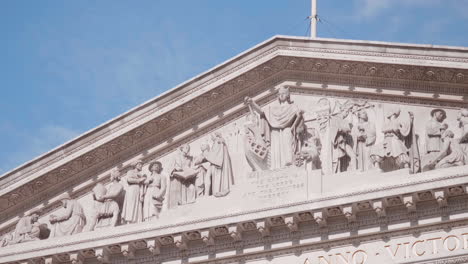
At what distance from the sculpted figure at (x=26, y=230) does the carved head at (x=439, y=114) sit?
8.84m

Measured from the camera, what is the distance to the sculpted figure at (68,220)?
29.0m

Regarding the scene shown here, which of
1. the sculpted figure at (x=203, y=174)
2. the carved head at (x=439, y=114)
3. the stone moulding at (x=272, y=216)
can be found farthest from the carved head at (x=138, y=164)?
the carved head at (x=439, y=114)

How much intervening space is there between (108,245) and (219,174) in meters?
2.69

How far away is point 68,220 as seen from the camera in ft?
95.6

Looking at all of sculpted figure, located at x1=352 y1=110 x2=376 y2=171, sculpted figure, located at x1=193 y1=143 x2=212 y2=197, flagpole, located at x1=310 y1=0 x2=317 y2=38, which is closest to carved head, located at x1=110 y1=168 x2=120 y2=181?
sculpted figure, located at x1=193 y1=143 x2=212 y2=197

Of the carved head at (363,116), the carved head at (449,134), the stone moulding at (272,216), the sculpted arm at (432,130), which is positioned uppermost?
the carved head at (363,116)

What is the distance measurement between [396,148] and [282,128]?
2.58m

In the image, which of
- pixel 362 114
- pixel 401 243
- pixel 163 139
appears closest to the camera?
pixel 401 243

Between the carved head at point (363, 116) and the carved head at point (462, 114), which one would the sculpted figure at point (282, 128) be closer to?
the carved head at point (363, 116)

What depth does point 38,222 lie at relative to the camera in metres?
29.6

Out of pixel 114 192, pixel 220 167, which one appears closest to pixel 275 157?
pixel 220 167

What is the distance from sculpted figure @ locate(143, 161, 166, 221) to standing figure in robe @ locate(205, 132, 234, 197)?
3.93 feet

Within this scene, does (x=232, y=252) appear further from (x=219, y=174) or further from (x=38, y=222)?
(x=38, y=222)

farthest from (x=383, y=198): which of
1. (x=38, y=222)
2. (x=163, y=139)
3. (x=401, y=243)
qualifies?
(x=38, y=222)
